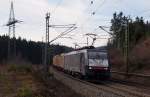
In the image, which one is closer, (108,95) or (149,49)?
(108,95)

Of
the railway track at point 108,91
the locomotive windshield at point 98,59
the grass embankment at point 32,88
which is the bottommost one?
Answer: the railway track at point 108,91

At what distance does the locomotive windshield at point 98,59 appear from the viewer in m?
37.7

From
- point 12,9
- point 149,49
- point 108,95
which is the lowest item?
point 108,95

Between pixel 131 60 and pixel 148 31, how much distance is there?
15.8 meters

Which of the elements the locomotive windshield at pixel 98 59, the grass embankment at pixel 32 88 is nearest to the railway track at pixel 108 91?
the grass embankment at pixel 32 88

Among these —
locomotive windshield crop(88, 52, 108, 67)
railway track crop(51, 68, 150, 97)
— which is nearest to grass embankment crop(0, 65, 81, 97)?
railway track crop(51, 68, 150, 97)

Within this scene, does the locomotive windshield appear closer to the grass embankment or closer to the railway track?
the railway track

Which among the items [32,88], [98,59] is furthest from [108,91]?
[98,59]

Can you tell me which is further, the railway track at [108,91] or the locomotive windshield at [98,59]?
the locomotive windshield at [98,59]

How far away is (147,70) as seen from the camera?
2029 inches

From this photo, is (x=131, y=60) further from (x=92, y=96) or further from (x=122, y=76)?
(x=92, y=96)

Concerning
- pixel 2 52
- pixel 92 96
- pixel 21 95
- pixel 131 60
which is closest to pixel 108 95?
pixel 92 96

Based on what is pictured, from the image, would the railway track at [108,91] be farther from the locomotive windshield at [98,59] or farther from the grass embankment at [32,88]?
the locomotive windshield at [98,59]

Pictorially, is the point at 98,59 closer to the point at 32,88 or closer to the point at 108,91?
the point at 108,91
